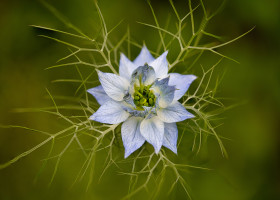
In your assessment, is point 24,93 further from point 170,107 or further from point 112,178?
point 170,107

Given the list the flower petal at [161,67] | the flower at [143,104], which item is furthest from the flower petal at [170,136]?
the flower petal at [161,67]

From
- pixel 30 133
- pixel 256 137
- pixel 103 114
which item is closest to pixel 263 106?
pixel 256 137

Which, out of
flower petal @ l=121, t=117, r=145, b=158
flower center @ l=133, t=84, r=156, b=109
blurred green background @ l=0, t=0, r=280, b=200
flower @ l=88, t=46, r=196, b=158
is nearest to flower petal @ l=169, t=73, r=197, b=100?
flower @ l=88, t=46, r=196, b=158

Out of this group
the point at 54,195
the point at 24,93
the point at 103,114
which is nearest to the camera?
the point at 103,114

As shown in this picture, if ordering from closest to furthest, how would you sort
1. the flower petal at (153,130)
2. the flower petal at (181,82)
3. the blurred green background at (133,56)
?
1. the flower petal at (153,130)
2. the flower petal at (181,82)
3. the blurred green background at (133,56)

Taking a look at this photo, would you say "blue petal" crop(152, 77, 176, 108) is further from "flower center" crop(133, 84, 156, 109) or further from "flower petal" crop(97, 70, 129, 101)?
"flower petal" crop(97, 70, 129, 101)

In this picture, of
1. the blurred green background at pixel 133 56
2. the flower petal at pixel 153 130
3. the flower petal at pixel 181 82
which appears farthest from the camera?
the blurred green background at pixel 133 56

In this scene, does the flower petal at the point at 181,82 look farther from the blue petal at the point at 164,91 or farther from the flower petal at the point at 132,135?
the flower petal at the point at 132,135
